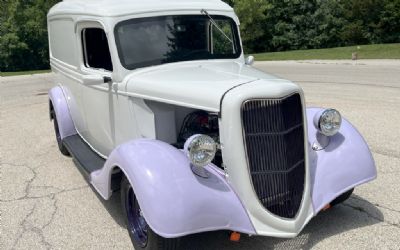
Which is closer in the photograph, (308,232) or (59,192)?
(308,232)

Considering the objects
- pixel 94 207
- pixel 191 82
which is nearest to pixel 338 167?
pixel 191 82

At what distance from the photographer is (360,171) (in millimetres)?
4086

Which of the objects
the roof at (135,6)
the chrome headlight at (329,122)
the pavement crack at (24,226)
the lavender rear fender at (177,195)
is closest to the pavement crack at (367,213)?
the chrome headlight at (329,122)

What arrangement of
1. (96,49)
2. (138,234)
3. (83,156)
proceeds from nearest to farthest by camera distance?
(138,234) → (96,49) → (83,156)

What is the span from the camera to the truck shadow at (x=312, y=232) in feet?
12.6

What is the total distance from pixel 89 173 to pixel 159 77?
136 cm

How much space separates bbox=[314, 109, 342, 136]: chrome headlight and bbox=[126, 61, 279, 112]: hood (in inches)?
26.0

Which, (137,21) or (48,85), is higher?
(137,21)

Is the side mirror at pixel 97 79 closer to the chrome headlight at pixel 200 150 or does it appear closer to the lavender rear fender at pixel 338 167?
the chrome headlight at pixel 200 150

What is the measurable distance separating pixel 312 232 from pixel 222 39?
239 cm

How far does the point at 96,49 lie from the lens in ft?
16.6

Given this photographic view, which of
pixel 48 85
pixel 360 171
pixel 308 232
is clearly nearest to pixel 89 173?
pixel 308 232

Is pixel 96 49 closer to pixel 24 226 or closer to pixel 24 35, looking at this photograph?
pixel 24 226

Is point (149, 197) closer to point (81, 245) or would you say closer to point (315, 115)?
point (81, 245)
